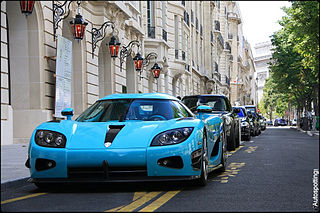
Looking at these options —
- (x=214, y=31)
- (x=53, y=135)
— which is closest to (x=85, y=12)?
(x=53, y=135)

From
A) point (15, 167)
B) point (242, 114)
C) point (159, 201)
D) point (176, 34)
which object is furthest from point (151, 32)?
point (159, 201)

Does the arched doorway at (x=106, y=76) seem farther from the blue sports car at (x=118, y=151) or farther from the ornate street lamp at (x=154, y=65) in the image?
the blue sports car at (x=118, y=151)

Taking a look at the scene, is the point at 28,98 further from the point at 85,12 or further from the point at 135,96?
the point at 135,96

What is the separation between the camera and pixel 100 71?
21.8 meters

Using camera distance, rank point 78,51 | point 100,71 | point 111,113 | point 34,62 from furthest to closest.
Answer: point 100,71
point 78,51
point 34,62
point 111,113

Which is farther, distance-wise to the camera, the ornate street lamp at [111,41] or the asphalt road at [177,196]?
the ornate street lamp at [111,41]

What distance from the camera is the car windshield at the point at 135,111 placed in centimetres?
690

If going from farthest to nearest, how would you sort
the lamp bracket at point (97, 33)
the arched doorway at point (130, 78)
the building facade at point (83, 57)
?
the arched doorway at point (130, 78)
the lamp bracket at point (97, 33)
the building facade at point (83, 57)

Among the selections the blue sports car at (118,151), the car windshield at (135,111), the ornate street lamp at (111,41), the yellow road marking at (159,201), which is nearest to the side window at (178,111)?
the car windshield at (135,111)

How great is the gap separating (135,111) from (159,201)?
1986 millimetres

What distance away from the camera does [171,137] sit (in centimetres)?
605

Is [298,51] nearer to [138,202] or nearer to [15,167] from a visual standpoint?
[15,167]

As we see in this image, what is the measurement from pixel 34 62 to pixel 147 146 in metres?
9.18

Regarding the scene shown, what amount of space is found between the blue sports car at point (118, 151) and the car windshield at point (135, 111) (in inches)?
9.6
